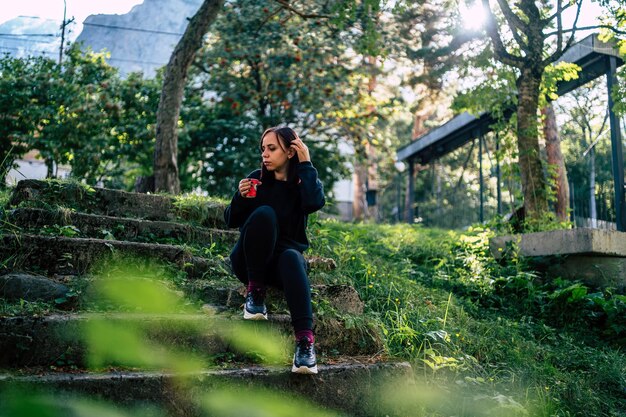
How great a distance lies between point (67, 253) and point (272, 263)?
1343mm

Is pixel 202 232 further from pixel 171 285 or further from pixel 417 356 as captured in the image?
pixel 417 356

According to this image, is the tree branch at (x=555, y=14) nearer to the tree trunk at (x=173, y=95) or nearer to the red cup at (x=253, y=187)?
the tree trunk at (x=173, y=95)

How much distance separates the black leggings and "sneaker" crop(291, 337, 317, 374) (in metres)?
0.07

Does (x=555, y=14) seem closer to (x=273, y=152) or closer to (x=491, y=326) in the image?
(x=491, y=326)

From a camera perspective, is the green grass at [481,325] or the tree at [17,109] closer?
the green grass at [481,325]

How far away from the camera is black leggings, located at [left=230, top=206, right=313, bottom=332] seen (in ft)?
9.55

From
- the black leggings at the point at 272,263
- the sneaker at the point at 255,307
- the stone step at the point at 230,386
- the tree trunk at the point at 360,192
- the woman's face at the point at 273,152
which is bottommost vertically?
the stone step at the point at 230,386

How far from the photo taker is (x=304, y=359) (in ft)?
9.21

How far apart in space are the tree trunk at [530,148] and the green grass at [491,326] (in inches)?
25.2

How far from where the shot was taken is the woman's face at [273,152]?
10.9ft

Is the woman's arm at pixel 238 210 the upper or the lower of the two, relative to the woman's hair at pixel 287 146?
lower

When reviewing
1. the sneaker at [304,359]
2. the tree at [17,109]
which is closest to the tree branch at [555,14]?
the sneaker at [304,359]

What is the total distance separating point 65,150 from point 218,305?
8.51 metres

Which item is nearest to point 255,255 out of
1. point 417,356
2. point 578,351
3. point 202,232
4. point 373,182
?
point 417,356
